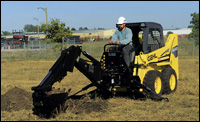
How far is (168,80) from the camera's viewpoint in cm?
966

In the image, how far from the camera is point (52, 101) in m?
6.58

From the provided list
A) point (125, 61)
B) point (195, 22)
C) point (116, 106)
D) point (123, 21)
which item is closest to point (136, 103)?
point (116, 106)

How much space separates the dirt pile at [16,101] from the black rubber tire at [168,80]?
4132 millimetres

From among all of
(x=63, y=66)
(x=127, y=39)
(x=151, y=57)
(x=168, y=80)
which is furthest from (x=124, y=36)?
(x=63, y=66)

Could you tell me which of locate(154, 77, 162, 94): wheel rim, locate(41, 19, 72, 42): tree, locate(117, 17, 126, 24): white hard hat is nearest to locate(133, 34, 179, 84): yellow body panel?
locate(154, 77, 162, 94): wheel rim

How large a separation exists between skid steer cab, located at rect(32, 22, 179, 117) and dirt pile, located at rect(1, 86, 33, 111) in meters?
1.16

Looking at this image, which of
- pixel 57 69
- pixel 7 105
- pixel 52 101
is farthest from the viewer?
pixel 7 105

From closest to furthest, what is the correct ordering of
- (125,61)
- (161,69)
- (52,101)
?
(52,101)
(125,61)
(161,69)

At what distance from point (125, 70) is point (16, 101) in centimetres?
314

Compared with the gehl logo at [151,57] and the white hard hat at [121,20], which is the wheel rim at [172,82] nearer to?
the gehl logo at [151,57]

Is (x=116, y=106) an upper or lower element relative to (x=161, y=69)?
lower

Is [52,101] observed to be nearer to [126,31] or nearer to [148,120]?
[148,120]

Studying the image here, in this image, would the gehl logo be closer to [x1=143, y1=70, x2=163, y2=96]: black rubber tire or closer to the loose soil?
[x1=143, y1=70, x2=163, y2=96]: black rubber tire

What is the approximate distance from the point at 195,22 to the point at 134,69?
2515 centimetres
